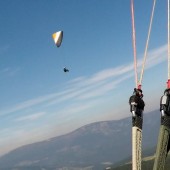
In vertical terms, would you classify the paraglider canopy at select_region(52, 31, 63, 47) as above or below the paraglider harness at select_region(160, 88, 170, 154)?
above

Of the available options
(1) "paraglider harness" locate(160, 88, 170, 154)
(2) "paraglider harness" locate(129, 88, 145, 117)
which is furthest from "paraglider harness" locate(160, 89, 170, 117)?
(2) "paraglider harness" locate(129, 88, 145, 117)

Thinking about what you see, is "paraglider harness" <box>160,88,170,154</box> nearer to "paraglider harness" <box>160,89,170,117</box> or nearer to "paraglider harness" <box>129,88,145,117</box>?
"paraglider harness" <box>160,89,170,117</box>

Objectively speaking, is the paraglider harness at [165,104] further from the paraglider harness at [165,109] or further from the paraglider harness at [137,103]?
the paraglider harness at [137,103]

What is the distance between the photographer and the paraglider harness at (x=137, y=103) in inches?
217

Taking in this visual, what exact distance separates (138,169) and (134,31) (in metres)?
2.65

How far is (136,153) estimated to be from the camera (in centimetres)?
530

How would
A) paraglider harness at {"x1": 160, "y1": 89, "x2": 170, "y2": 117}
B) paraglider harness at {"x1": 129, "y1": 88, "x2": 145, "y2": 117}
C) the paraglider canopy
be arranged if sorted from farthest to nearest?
the paraglider canopy, paraglider harness at {"x1": 129, "y1": 88, "x2": 145, "y2": 117}, paraglider harness at {"x1": 160, "y1": 89, "x2": 170, "y2": 117}

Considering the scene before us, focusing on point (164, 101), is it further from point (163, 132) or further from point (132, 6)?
point (132, 6)

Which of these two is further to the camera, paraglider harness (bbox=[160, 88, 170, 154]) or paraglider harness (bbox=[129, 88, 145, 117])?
paraglider harness (bbox=[129, 88, 145, 117])

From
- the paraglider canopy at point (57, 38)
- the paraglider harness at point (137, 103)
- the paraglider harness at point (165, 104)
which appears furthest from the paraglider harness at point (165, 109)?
the paraglider canopy at point (57, 38)

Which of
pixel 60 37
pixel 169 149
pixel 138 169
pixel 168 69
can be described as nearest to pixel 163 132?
pixel 169 149

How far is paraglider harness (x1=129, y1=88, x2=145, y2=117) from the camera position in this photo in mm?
5516

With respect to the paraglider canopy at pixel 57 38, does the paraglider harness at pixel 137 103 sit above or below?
below

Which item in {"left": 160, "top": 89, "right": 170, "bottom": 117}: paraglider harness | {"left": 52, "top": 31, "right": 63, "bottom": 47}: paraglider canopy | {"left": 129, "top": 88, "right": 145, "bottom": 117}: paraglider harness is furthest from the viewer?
{"left": 52, "top": 31, "right": 63, "bottom": 47}: paraglider canopy
